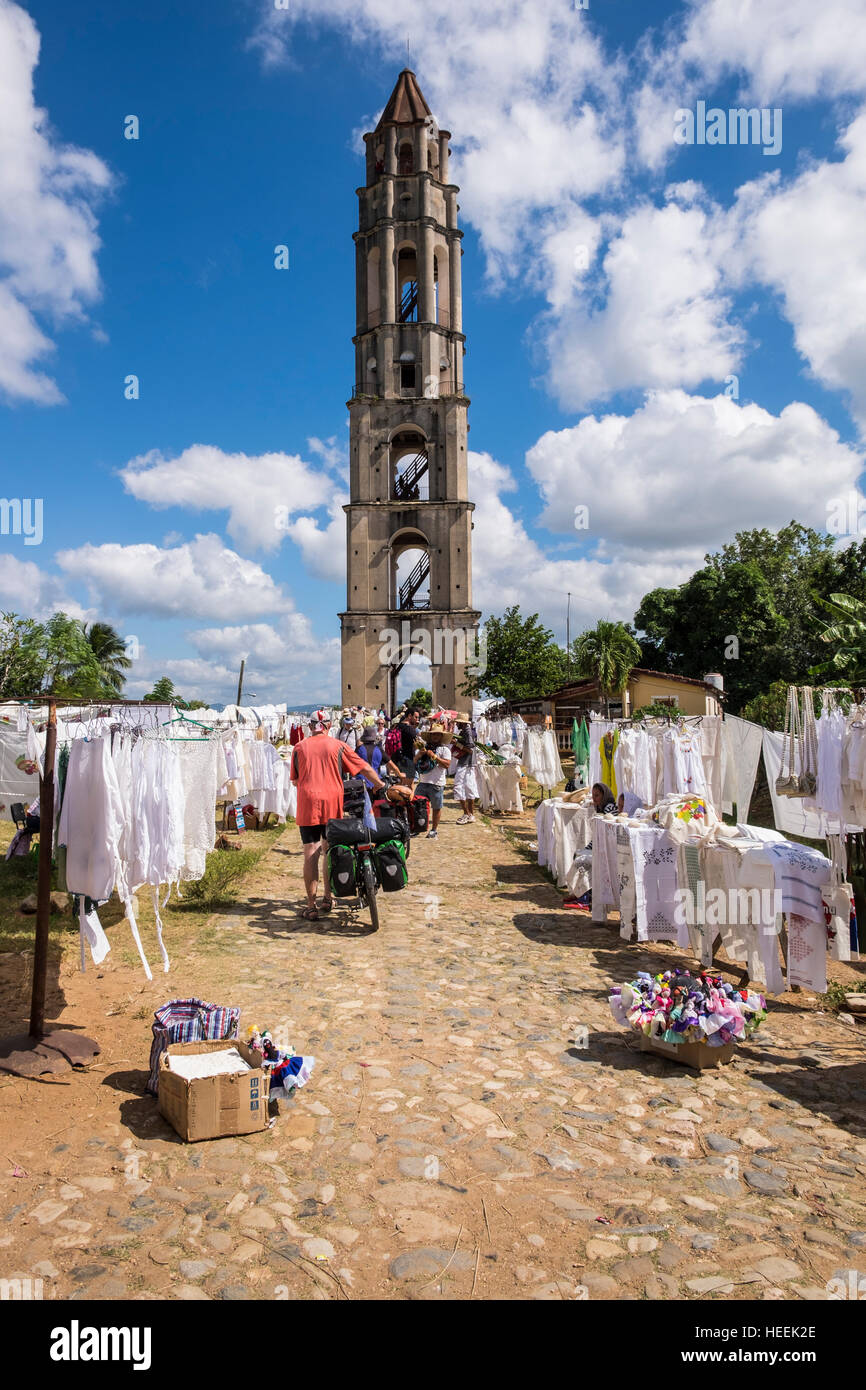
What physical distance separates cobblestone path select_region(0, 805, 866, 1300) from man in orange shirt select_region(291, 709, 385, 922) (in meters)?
2.16

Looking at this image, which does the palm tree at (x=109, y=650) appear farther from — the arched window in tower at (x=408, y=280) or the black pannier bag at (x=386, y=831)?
the black pannier bag at (x=386, y=831)

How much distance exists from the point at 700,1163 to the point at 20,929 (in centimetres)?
663

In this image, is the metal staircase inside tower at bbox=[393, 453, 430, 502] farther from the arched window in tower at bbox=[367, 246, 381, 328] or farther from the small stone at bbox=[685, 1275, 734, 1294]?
the small stone at bbox=[685, 1275, 734, 1294]

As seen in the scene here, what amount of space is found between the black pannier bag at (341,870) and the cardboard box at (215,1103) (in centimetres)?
391

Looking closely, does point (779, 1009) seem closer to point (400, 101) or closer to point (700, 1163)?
point (700, 1163)

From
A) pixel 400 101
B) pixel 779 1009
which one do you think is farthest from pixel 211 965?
pixel 400 101

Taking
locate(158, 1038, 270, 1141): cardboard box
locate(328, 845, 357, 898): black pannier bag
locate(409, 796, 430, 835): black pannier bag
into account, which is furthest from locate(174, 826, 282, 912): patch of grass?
locate(158, 1038, 270, 1141): cardboard box

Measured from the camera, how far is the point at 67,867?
543 centimetres

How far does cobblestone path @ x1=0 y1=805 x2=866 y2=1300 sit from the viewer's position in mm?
3032

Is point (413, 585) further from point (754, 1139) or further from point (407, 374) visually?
point (754, 1139)

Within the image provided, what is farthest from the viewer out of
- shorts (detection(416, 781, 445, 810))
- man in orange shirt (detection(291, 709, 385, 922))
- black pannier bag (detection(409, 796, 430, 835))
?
shorts (detection(416, 781, 445, 810))

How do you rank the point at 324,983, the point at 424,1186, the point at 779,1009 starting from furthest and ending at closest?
the point at 324,983 < the point at 779,1009 < the point at 424,1186

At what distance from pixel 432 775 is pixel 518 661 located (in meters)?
21.6

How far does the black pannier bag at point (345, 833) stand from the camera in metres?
8.22
